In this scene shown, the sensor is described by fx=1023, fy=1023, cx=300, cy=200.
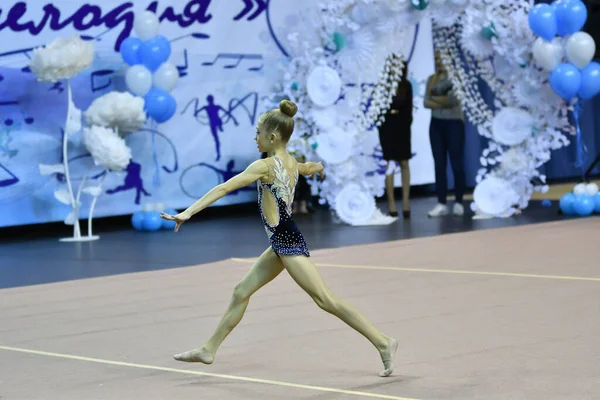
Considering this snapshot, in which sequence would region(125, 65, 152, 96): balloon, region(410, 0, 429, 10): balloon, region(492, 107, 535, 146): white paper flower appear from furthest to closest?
region(125, 65, 152, 96): balloon
region(492, 107, 535, 146): white paper flower
region(410, 0, 429, 10): balloon

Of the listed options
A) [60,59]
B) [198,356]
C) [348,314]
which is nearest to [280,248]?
[348,314]

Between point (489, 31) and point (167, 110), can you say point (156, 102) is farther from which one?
point (489, 31)

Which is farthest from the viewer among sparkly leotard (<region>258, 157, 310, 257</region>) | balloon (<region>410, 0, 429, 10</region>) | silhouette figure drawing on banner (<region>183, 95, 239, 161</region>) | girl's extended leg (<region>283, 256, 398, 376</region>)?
silhouette figure drawing on banner (<region>183, 95, 239, 161</region>)

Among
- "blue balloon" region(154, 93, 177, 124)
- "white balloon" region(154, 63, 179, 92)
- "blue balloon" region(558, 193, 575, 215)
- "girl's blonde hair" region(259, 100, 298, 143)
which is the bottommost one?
"blue balloon" region(558, 193, 575, 215)

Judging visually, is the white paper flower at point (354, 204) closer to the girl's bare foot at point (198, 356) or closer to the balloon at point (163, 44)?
the balloon at point (163, 44)

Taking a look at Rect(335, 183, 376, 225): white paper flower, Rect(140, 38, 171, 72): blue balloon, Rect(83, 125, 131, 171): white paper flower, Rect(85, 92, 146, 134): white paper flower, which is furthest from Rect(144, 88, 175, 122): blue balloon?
Rect(335, 183, 376, 225): white paper flower

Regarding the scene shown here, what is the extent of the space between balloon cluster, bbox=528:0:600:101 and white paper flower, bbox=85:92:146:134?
426 centimetres

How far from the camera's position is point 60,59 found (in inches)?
411

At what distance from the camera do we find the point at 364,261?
8.28 m

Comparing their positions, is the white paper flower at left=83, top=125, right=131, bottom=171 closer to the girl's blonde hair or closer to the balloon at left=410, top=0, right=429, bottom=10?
the balloon at left=410, top=0, right=429, bottom=10

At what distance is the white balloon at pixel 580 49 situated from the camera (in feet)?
34.3

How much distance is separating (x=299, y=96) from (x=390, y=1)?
1498 millimetres

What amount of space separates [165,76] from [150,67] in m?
0.19

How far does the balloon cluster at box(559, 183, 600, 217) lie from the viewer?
11047 millimetres
